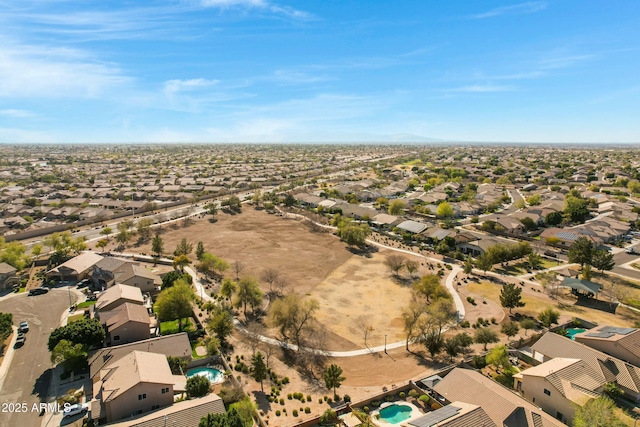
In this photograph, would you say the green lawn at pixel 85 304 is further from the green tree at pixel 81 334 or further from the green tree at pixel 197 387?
the green tree at pixel 197 387

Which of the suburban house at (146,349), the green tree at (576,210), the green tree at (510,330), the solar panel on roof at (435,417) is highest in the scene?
the green tree at (576,210)

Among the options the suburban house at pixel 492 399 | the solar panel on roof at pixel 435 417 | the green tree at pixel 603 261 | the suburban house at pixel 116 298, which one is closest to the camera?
the solar panel on roof at pixel 435 417

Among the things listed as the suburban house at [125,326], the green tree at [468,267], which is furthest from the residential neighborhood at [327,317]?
the green tree at [468,267]

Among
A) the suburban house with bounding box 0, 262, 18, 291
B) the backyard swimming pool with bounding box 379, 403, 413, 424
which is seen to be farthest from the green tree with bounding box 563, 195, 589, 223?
the suburban house with bounding box 0, 262, 18, 291

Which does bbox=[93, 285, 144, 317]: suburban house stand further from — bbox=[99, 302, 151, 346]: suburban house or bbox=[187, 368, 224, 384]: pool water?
bbox=[187, 368, 224, 384]: pool water

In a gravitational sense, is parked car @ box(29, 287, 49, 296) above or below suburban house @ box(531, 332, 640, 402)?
below

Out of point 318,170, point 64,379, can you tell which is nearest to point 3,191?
point 64,379

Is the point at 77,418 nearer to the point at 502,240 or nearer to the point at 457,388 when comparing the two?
the point at 457,388
